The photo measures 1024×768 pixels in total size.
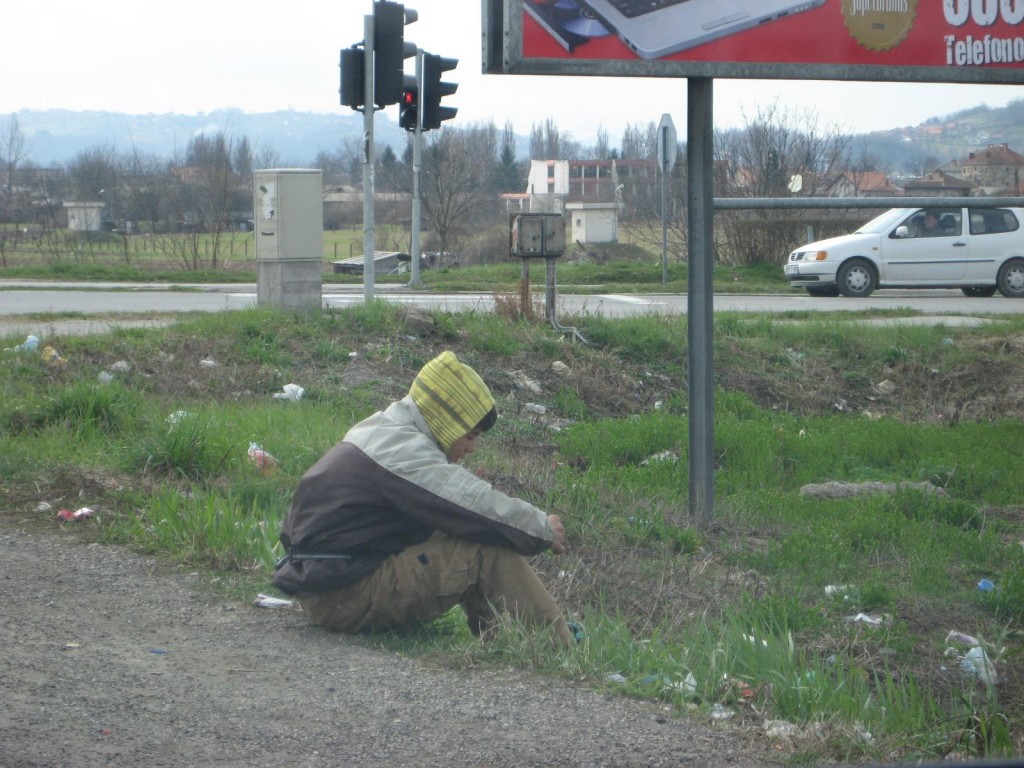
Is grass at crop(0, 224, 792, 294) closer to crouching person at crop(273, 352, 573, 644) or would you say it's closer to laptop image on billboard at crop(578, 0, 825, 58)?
laptop image on billboard at crop(578, 0, 825, 58)

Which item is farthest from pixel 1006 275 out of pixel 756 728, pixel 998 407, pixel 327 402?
pixel 756 728

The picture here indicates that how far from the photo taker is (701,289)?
6656mm

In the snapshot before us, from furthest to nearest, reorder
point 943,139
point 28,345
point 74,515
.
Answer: point 943,139, point 28,345, point 74,515

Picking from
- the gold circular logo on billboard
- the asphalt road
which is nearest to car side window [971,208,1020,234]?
the asphalt road

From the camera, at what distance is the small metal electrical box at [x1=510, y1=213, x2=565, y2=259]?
11.5 m

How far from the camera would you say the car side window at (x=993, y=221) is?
19984mm

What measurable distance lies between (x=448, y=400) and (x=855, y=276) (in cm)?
1701

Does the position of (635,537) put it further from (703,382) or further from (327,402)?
(327,402)

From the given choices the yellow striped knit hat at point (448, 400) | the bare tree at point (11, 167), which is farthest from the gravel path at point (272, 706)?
the bare tree at point (11, 167)

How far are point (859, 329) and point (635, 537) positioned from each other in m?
8.00

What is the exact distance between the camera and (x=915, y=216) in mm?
19578

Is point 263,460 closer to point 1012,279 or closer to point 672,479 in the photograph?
point 672,479

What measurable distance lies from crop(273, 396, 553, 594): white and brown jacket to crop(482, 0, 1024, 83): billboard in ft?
9.25

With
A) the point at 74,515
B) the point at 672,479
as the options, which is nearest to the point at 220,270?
the point at 672,479
